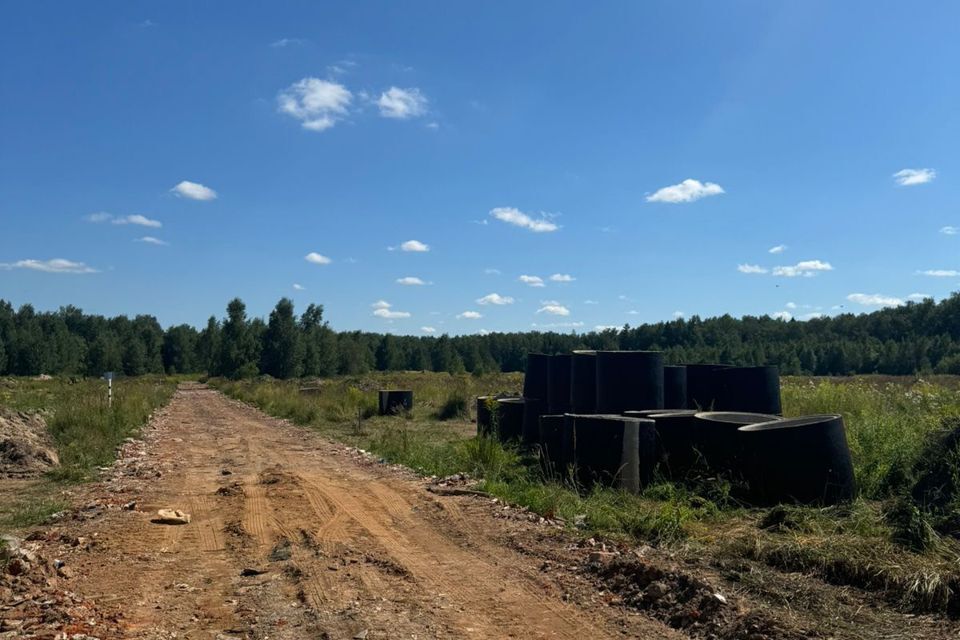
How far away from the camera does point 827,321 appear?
87.5 metres

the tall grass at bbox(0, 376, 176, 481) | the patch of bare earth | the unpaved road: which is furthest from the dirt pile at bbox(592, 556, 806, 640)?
the tall grass at bbox(0, 376, 176, 481)

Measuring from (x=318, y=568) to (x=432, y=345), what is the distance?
10552 centimetres

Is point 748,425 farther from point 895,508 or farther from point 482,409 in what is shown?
point 482,409

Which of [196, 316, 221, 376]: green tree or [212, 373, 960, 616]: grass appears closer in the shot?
[212, 373, 960, 616]: grass

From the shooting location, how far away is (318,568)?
5852mm

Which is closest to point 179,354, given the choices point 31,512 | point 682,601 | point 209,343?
point 209,343

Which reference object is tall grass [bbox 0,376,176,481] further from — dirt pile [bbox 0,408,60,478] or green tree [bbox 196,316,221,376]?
green tree [bbox 196,316,221,376]

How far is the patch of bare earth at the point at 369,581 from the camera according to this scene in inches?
176

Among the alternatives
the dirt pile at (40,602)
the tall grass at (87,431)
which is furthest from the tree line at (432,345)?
the dirt pile at (40,602)

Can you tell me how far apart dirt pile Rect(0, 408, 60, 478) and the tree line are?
4099cm

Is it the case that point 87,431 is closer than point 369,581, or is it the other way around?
point 369,581

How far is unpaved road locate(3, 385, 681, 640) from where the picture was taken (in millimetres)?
4586

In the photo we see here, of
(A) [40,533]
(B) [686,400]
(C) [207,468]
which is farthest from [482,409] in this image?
(A) [40,533]

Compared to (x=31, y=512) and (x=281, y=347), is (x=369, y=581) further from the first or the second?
(x=281, y=347)
